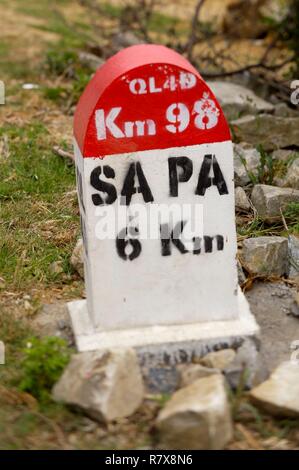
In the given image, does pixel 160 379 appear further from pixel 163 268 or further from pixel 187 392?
pixel 163 268

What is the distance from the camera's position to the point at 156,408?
3.40 m

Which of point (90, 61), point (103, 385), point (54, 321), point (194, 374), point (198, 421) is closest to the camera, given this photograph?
point (198, 421)

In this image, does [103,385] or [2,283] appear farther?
[2,283]

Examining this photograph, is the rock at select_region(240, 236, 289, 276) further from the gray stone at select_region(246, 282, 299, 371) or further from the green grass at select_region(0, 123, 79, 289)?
the green grass at select_region(0, 123, 79, 289)

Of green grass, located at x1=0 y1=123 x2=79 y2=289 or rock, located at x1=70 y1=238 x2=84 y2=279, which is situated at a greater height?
green grass, located at x1=0 y1=123 x2=79 y2=289

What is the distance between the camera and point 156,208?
3.60m

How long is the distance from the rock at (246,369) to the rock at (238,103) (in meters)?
3.23

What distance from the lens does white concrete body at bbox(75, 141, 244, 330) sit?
3.55 meters

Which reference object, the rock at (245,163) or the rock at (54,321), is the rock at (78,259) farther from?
the rock at (245,163)

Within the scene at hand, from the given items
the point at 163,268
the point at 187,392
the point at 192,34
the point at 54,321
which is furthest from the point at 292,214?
the point at 192,34

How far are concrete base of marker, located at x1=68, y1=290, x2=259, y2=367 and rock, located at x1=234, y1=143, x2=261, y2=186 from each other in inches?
62.7

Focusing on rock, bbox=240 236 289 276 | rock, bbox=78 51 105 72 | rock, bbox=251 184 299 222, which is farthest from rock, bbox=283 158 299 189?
rock, bbox=78 51 105 72

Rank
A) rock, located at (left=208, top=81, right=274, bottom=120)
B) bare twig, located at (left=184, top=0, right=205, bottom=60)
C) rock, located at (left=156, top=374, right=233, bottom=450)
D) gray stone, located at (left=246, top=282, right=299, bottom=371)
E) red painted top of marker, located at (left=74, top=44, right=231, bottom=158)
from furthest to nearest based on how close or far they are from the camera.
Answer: bare twig, located at (left=184, top=0, right=205, bottom=60) < rock, located at (left=208, top=81, right=274, bottom=120) < gray stone, located at (left=246, top=282, right=299, bottom=371) < red painted top of marker, located at (left=74, top=44, right=231, bottom=158) < rock, located at (left=156, top=374, right=233, bottom=450)

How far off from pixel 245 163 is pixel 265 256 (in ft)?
3.21
